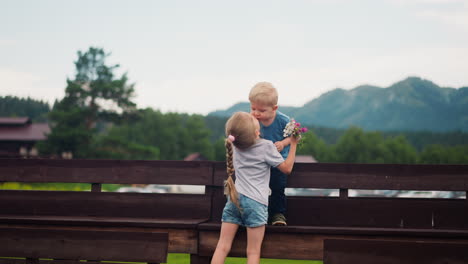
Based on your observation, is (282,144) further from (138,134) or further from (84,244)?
(138,134)

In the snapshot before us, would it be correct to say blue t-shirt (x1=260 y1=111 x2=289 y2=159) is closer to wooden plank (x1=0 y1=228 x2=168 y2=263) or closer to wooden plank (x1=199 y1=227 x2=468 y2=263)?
wooden plank (x1=199 y1=227 x2=468 y2=263)

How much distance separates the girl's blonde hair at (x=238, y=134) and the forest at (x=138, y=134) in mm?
623

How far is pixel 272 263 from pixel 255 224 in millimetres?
4737

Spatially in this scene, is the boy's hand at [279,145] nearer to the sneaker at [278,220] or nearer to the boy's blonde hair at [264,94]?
the boy's blonde hair at [264,94]

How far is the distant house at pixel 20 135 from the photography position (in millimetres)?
69312

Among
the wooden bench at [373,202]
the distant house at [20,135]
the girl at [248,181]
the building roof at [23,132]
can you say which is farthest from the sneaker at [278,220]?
the building roof at [23,132]

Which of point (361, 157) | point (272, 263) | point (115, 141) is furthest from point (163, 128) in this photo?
point (272, 263)

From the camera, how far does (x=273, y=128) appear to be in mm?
4246

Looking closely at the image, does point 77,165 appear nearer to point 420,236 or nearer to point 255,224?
point 255,224

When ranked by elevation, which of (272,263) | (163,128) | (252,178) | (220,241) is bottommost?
(272,263)

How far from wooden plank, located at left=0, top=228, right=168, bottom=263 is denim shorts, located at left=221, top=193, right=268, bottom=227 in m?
0.52

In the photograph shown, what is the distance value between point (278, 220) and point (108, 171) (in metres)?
1.70

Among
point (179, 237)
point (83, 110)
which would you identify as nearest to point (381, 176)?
point (179, 237)

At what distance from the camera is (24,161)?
16.1 feet
